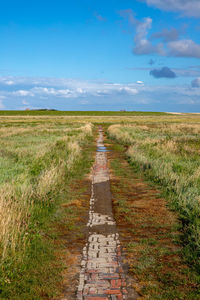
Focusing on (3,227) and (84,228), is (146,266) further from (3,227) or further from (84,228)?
(3,227)

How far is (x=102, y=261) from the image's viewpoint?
526 cm

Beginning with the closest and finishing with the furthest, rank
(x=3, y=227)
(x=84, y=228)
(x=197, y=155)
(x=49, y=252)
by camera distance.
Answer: (x=3, y=227)
(x=49, y=252)
(x=84, y=228)
(x=197, y=155)

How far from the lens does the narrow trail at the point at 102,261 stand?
4324mm

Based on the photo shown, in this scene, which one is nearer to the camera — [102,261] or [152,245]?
[102,261]

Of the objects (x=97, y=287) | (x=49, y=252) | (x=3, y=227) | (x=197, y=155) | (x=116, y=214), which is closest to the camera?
Answer: (x=97, y=287)

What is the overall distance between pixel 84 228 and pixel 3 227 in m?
2.25

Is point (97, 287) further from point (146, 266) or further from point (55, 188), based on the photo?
point (55, 188)

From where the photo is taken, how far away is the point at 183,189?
376 inches

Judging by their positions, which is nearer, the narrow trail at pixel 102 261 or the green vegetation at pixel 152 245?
the narrow trail at pixel 102 261

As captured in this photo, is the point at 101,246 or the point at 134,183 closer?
the point at 101,246

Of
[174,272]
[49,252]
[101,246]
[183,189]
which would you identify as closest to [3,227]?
[49,252]

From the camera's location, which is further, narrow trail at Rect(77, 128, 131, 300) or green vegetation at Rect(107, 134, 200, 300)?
green vegetation at Rect(107, 134, 200, 300)

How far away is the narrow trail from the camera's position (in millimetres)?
4324

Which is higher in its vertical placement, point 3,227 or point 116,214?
point 3,227
